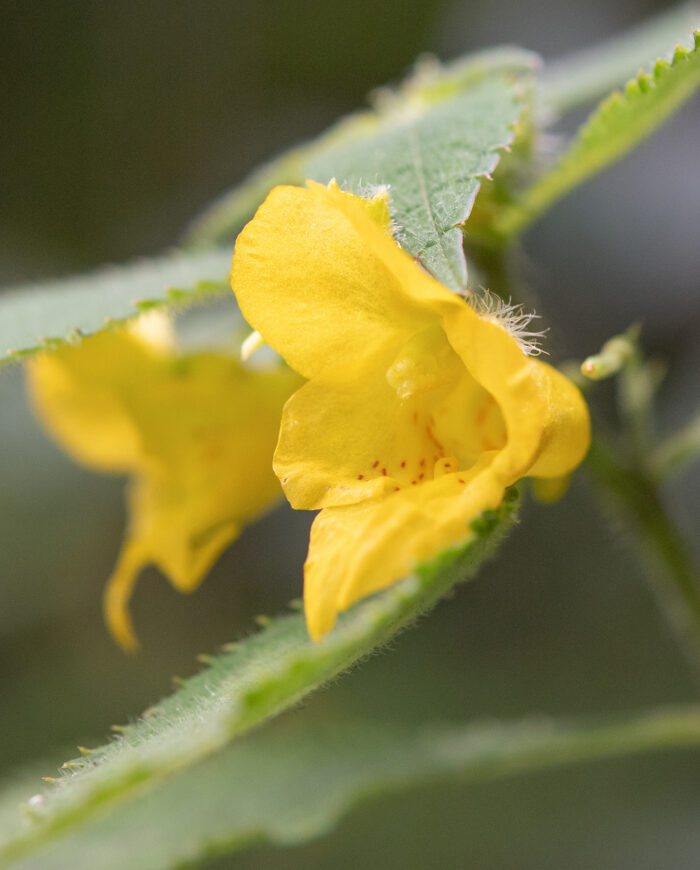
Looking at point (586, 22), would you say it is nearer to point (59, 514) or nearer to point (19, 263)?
point (19, 263)

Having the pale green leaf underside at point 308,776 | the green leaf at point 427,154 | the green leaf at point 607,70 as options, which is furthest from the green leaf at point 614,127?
the pale green leaf underside at point 308,776

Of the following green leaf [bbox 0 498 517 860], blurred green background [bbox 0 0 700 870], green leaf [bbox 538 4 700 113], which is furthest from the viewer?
blurred green background [bbox 0 0 700 870]

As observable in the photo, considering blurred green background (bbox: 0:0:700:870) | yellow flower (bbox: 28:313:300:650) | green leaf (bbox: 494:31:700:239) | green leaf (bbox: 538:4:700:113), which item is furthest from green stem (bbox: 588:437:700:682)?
green leaf (bbox: 538:4:700:113)

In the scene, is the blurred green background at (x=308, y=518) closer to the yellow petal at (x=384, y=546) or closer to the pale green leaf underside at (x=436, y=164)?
the pale green leaf underside at (x=436, y=164)

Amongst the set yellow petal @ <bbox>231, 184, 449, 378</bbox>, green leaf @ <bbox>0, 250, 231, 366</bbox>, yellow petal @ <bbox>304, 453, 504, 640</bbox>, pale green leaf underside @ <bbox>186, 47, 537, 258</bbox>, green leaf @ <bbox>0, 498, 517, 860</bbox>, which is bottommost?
green leaf @ <bbox>0, 498, 517, 860</bbox>

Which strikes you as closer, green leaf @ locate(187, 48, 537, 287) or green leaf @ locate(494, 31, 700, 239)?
green leaf @ locate(187, 48, 537, 287)

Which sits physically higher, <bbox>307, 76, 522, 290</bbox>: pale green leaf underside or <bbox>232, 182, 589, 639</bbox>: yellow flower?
<bbox>307, 76, 522, 290</bbox>: pale green leaf underside

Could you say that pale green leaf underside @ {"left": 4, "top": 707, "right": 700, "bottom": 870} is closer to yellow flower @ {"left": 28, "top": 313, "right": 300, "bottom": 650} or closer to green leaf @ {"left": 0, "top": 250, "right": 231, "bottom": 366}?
yellow flower @ {"left": 28, "top": 313, "right": 300, "bottom": 650}
